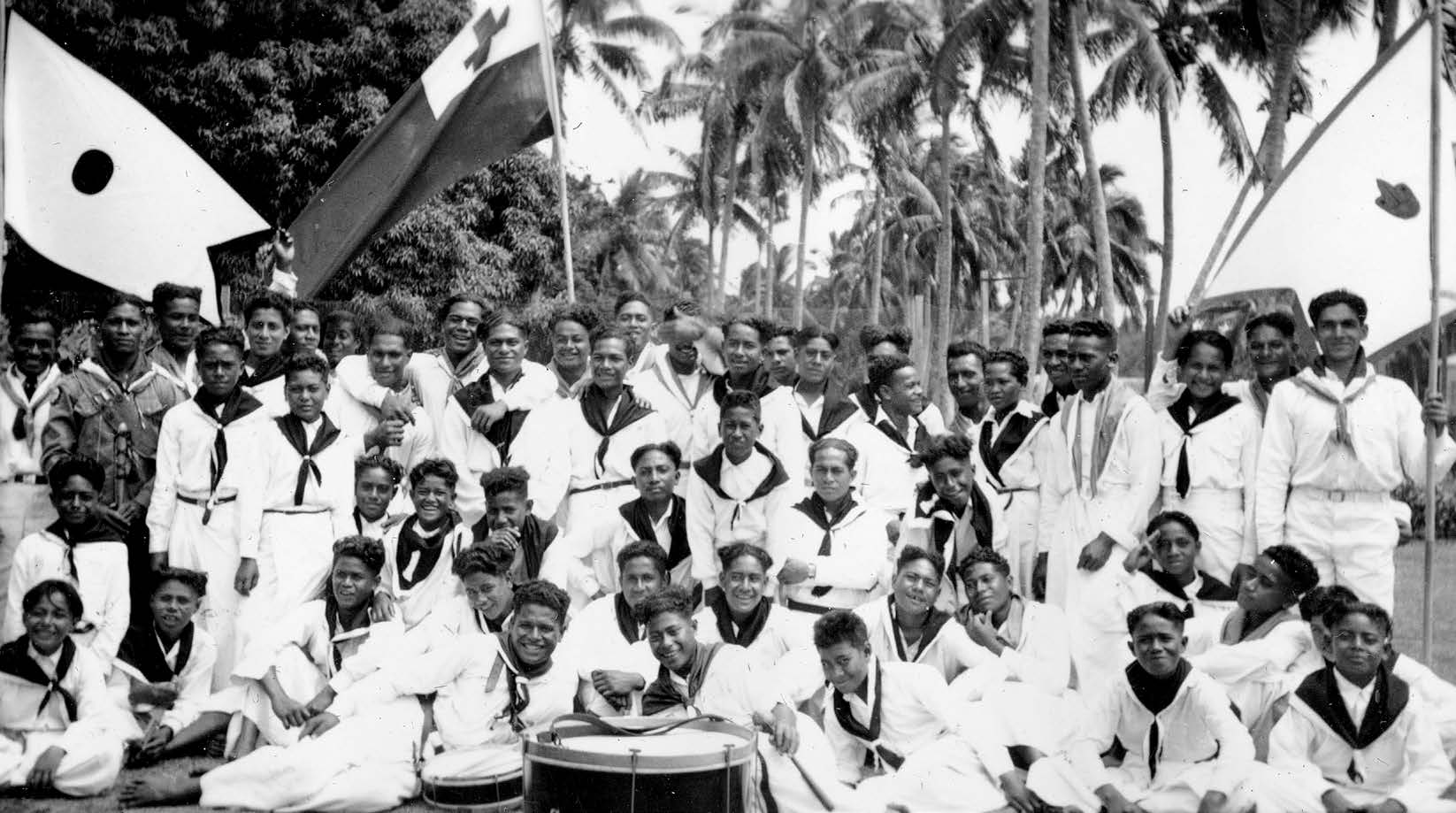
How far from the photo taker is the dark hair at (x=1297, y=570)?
6668mm

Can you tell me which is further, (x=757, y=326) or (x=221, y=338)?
(x=757, y=326)

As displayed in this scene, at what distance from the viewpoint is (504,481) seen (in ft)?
24.0

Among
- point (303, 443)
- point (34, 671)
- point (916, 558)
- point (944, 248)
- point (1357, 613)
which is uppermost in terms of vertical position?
point (944, 248)

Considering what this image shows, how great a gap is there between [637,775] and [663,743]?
1.30 feet

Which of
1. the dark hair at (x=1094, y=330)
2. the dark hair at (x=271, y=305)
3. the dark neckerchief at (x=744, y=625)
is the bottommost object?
the dark neckerchief at (x=744, y=625)

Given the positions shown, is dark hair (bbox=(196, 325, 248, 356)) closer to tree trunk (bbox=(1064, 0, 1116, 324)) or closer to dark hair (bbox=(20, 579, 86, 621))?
dark hair (bbox=(20, 579, 86, 621))

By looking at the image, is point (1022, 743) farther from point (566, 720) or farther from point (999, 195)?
point (999, 195)

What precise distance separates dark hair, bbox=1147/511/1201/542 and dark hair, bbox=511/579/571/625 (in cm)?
276

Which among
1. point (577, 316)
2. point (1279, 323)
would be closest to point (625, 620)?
point (577, 316)

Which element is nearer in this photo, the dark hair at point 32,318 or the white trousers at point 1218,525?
the white trousers at point 1218,525

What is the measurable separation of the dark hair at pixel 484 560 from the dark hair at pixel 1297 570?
11.5ft

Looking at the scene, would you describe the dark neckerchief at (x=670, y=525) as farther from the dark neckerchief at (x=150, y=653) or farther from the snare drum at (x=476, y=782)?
the dark neckerchief at (x=150, y=653)

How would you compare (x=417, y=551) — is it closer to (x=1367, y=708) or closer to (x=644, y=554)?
(x=644, y=554)

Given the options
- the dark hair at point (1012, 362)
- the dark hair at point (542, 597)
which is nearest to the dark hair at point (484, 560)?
the dark hair at point (542, 597)
